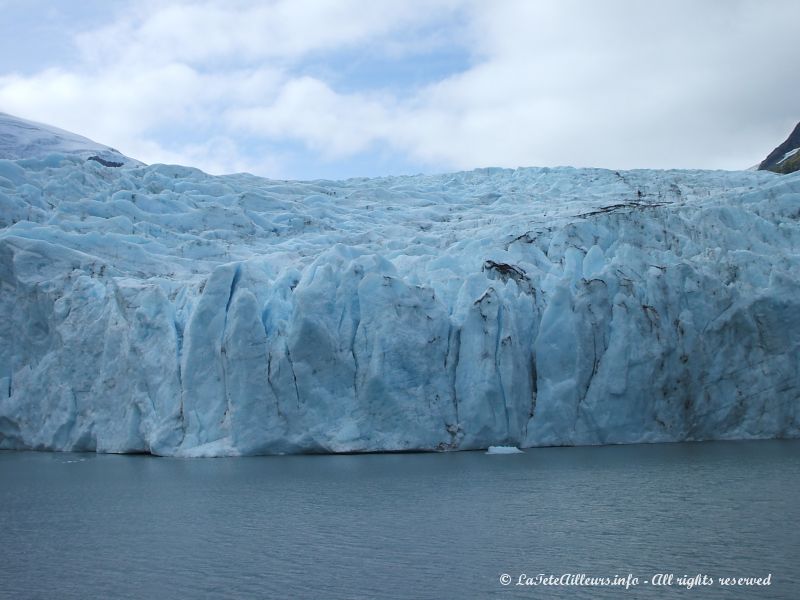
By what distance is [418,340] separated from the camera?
20812 mm

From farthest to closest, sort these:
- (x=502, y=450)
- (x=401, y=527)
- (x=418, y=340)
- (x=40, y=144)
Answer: (x=40, y=144), (x=418, y=340), (x=502, y=450), (x=401, y=527)

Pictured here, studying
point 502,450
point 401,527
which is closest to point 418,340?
point 502,450

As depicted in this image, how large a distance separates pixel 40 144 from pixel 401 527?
45856mm

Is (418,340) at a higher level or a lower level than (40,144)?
lower

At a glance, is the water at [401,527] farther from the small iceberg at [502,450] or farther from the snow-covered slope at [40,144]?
the snow-covered slope at [40,144]

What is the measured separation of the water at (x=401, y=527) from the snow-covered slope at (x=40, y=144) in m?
34.1

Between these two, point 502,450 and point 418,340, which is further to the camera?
point 418,340

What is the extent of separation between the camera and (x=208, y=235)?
2919cm

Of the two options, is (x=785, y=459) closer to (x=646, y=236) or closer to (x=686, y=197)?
(x=646, y=236)

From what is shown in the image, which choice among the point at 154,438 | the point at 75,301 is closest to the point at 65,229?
the point at 75,301

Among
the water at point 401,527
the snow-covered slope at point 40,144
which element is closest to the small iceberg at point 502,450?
the water at point 401,527

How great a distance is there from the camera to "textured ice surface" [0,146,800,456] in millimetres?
20438

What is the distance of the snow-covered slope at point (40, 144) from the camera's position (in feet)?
156

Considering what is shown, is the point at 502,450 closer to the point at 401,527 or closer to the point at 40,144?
the point at 401,527
